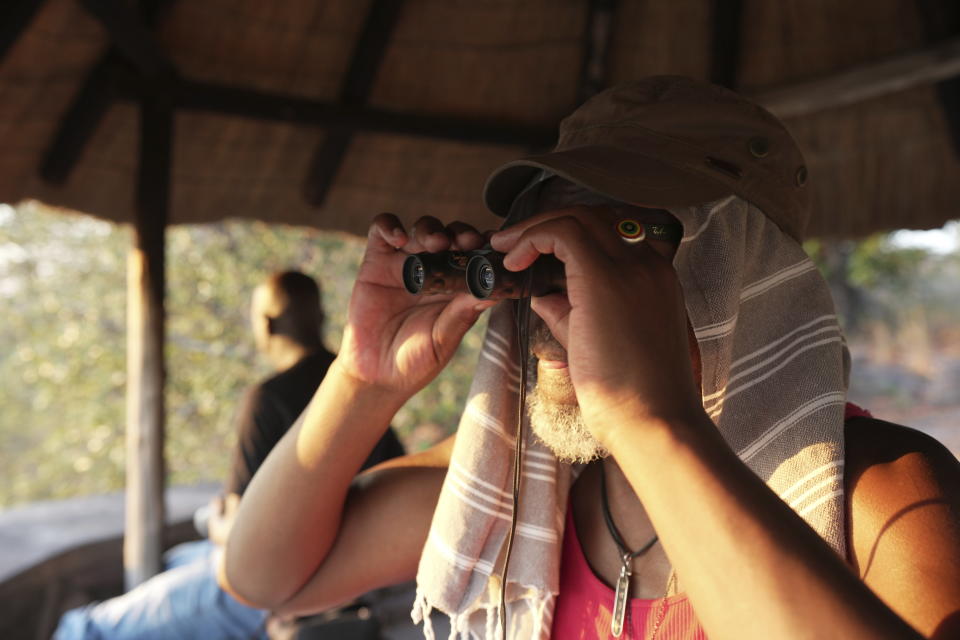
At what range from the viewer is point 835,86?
381 centimetres

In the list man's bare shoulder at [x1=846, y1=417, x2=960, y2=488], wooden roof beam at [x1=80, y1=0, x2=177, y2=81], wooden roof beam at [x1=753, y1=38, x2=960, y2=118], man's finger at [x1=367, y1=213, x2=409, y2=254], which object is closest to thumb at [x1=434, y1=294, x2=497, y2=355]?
man's finger at [x1=367, y1=213, x2=409, y2=254]

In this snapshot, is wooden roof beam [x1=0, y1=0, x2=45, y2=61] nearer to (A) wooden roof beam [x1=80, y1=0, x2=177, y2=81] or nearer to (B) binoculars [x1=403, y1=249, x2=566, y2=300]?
(A) wooden roof beam [x1=80, y1=0, x2=177, y2=81]

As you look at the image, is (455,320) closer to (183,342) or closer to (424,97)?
(424,97)

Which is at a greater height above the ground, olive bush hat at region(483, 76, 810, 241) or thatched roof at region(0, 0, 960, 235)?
thatched roof at region(0, 0, 960, 235)

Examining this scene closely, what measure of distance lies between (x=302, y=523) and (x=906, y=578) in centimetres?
104

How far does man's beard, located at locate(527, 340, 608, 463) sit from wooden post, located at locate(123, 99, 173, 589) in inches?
111

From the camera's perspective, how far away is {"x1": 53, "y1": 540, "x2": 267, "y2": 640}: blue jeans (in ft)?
11.6

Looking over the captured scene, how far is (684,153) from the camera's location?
1352 mm

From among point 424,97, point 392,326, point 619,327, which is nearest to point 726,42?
point 424,97

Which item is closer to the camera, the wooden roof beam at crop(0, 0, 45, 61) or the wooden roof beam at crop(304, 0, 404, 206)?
the wooden roof beam at crop(0, 0, 45, 61)

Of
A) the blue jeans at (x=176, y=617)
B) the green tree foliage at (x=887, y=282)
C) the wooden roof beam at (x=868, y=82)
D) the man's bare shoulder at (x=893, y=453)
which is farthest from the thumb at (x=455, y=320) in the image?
the green tree foliage at (x=887, y=282)

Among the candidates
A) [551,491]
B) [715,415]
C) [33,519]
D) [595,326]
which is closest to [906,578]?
[715,415]

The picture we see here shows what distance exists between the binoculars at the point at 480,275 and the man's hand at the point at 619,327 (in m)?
0.07

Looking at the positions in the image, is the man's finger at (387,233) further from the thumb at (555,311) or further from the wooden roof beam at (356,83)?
the wooden roof beam at (356,83)
